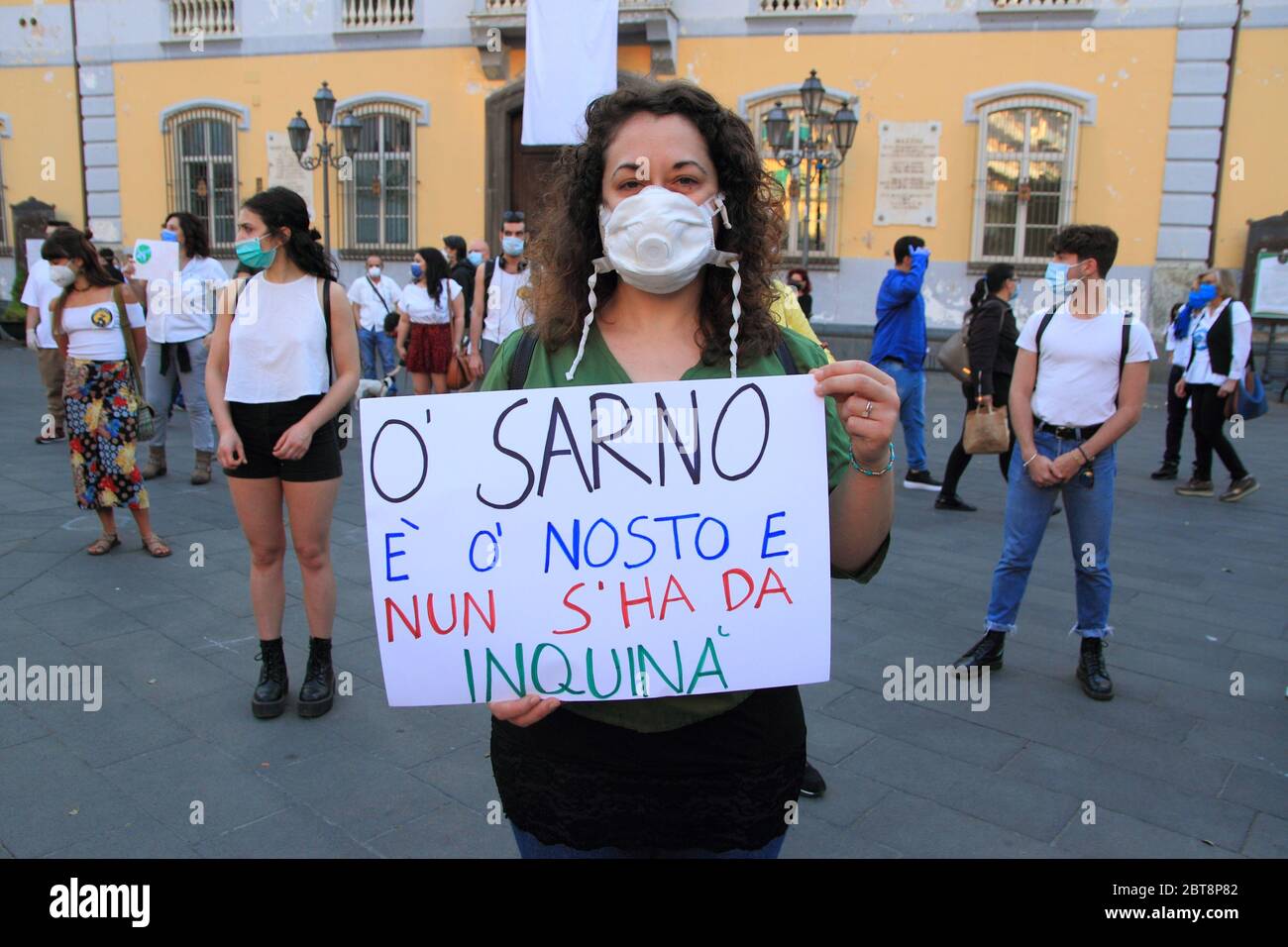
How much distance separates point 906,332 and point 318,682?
17.8 ft

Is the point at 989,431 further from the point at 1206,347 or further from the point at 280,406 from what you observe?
the point at 280,406

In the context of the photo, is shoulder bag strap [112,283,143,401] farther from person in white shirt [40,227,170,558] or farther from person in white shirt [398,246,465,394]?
person in white shirt [398,246,465,394]

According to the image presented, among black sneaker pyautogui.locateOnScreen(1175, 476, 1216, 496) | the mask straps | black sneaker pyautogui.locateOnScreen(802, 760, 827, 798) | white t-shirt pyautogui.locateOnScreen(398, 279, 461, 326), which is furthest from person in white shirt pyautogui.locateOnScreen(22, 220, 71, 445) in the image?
black sneaker pyautogui.locateOnScreen(1175, 476, 1216, 496)

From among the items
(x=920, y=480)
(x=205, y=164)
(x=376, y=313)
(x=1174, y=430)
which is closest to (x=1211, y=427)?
(x=1174, y=430)

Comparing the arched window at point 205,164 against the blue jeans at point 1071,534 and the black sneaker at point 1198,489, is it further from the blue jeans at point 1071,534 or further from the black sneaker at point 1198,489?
the blue jeans at point 1071,534

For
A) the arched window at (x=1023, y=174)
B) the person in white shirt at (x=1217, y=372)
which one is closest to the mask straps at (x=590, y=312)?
the person in white shirt at (x=1217, y=372)

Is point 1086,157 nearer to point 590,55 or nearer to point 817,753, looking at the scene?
point 590,55

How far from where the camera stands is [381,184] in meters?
17.3

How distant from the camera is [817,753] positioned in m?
3.48

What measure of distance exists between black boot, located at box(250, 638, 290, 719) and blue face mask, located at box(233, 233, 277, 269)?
1.45 meters

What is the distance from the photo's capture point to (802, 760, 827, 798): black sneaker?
316 centimetres

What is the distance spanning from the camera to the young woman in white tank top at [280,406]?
362 centimetres

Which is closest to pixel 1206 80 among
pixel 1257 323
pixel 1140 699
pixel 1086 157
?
pixel 1086 157

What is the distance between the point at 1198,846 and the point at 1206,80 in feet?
47.7
